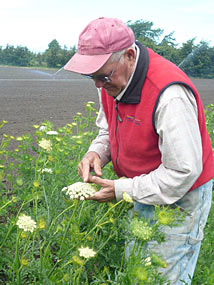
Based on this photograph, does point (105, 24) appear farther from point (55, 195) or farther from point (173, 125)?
point (55, 195)

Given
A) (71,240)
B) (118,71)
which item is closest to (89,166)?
(71,240)

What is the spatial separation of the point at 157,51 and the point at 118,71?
2562 cm

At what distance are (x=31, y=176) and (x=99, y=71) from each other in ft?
6.23

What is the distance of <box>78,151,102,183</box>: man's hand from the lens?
6.53 feet

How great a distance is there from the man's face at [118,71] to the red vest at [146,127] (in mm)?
108

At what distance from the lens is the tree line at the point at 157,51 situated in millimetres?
24511

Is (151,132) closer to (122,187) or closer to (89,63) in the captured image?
(122,187)

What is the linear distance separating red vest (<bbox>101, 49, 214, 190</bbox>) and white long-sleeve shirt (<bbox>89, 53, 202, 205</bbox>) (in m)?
0.06

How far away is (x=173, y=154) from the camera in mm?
1691

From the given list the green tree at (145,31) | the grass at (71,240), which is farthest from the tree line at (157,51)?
the grass at (71,240)

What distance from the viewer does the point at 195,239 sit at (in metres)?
2.04

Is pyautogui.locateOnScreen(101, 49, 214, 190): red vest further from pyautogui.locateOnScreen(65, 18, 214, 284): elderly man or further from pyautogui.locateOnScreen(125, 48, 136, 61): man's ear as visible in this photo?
pyautogui.locateOnScreen(125, 48, 136, 61): man's ear

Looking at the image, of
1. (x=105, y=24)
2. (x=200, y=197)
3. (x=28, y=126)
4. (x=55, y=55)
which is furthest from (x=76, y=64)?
(x=55, y=55)

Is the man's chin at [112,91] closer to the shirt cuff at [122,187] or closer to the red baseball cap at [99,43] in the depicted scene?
the red baseball cap at [99,43]
